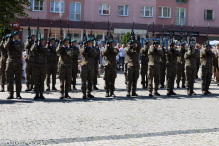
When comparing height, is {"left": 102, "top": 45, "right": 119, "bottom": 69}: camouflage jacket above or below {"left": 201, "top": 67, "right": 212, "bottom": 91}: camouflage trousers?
above

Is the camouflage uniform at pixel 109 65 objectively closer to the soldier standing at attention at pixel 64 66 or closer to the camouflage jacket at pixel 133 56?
the camouflage jacket at pixel 133 56

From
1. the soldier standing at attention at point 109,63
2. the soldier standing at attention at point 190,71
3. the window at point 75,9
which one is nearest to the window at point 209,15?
the window at point 75,9

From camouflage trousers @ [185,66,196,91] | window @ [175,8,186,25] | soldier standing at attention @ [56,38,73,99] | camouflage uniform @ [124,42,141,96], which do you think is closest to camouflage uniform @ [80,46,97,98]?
soldier standing at attention @ [56,38,73,99]

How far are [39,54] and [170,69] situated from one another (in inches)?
209

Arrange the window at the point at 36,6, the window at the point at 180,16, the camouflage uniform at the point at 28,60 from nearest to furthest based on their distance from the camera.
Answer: the camouflage uniform at the point at 28,60
the window at the point at 36,6
the window at the point at 180,16

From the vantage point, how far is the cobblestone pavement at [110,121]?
263 inches

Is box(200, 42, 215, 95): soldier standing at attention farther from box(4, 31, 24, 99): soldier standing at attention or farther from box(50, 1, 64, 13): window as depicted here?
box(50, 1, 64, 13): window

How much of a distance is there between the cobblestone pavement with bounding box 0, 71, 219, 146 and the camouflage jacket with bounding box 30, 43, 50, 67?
1.25 meters

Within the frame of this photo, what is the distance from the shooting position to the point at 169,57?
46.0 feet

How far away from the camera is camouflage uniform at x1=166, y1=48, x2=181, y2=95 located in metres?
13.4

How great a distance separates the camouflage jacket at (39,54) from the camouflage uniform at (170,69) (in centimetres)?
496

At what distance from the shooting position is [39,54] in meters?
11.7

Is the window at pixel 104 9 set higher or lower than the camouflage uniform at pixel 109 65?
higher

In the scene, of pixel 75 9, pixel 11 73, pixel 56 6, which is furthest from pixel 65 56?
pixel 75 9
